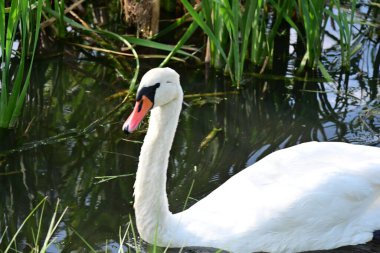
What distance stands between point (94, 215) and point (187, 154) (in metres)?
1.12

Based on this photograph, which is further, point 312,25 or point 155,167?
A: point 312,25

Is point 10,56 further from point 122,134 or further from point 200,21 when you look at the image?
point 200,21

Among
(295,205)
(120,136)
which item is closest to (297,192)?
(295,205)

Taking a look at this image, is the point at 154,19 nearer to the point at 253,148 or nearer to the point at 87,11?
the point at 87,11

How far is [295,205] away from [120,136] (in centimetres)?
201

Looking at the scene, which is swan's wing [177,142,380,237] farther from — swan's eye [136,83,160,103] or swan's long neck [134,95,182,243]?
swan's eye [136,83,160,103]

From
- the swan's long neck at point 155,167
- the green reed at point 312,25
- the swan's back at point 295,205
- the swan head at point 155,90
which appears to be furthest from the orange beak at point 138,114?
the green reed at point 312,25

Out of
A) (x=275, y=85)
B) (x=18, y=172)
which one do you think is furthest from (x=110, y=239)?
(x=275, y=85)

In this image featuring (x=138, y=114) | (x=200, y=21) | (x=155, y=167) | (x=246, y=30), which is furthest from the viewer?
(x=246, y=30)

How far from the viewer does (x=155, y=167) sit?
5055mm

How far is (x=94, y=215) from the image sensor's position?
5578 mm

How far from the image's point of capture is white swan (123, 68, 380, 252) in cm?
504

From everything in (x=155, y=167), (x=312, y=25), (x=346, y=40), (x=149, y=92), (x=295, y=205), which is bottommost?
(x=295, y=205)

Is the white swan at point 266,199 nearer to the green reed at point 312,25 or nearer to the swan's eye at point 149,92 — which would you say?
the swan's eye at point 149,92
